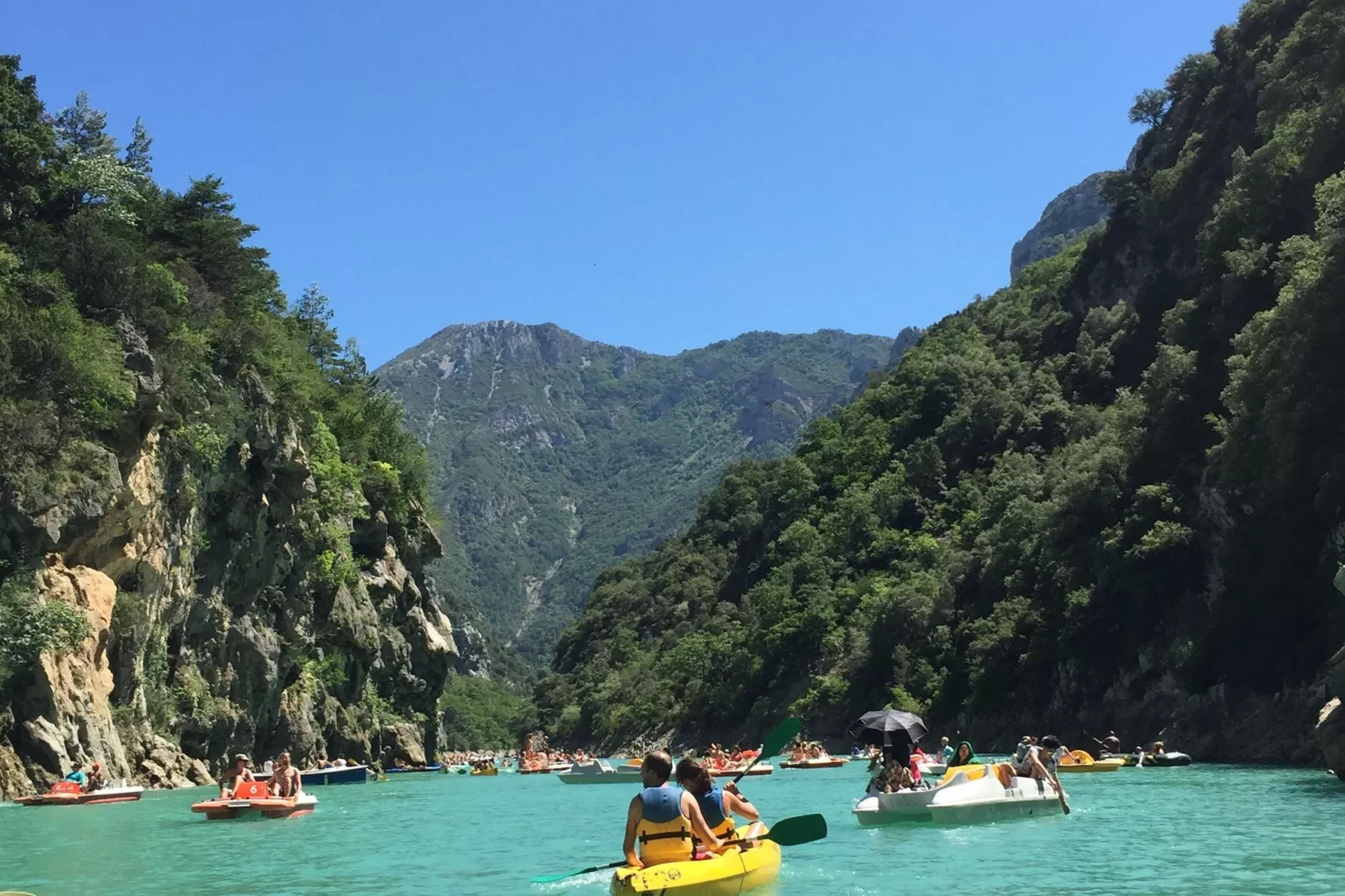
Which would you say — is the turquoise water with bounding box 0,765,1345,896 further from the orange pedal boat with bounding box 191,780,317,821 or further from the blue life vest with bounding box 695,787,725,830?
the blue life vest with bounding box 695,787,725,830

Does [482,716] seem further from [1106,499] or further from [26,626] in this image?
[26,626]

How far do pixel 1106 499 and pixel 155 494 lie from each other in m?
35.4

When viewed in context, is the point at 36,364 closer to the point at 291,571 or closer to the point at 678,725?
the point at 291,571

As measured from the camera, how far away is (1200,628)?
1818 inches

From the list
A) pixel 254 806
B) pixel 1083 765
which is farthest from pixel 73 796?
pixel 1083 765

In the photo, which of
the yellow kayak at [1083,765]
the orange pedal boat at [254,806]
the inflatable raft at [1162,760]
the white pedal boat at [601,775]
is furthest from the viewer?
the white pedal boat at [601,775]

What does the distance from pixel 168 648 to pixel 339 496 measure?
46.9 feet

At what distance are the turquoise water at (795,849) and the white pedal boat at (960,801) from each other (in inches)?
10.6

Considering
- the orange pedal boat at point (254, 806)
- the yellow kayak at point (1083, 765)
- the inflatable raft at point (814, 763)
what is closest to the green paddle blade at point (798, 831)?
the orange pedal boat at point (254, 806)

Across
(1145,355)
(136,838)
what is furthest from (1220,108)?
(136,838)

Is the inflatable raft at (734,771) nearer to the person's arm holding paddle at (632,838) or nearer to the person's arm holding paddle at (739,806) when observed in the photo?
the person's arm holding paddle at (739,806)

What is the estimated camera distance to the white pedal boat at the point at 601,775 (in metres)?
47.4

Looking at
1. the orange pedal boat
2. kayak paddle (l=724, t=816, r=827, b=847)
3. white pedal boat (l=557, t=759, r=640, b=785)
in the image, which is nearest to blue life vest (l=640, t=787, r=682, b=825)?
kayak paddle (l=724, t=816, r=827, b=847)

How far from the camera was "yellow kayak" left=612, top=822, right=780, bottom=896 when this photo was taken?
12766mm
